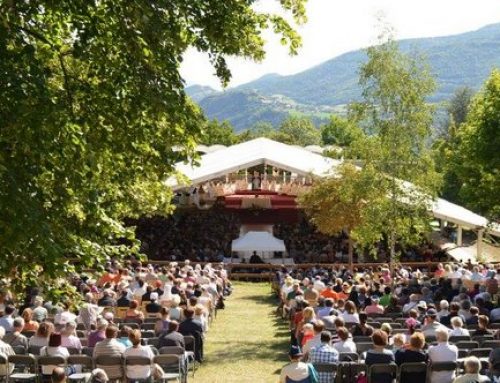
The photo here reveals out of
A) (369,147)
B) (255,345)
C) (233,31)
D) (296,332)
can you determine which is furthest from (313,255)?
(233,31)

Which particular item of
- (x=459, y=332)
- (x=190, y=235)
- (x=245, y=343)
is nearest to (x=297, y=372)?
(x=459, y=332)

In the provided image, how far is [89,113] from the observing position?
357 inches

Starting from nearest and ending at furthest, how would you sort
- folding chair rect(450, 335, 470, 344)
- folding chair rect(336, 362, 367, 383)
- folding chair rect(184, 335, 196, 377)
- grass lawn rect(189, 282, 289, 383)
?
folding chair rect(336, 362, 367, 383)
folding chair rect(450, 335, 470, 344)
folding chair rect(184, 335, 196, 377)
grass lawn rect(189, 282, 289, 383)

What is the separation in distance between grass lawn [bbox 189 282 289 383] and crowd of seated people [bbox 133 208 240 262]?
35.4ft

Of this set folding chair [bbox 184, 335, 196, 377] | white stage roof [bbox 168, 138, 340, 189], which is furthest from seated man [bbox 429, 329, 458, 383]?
white stage roof [bbox 168, 138, 340, 189]

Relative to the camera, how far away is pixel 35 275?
951 cm

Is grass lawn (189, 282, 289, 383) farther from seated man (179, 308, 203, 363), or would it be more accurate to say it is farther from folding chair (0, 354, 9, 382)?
folding chair (0, 354, 9, 382)

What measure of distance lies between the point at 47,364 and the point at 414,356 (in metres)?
5.03

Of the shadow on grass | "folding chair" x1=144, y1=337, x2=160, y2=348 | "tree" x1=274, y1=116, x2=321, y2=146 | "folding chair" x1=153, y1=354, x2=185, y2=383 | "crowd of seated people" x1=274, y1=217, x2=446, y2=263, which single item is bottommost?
the shadow on grass

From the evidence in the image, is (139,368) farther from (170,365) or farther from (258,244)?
(258,244)

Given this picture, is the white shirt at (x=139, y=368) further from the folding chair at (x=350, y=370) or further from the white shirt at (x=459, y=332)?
the white shirt at (x=459, y=332)

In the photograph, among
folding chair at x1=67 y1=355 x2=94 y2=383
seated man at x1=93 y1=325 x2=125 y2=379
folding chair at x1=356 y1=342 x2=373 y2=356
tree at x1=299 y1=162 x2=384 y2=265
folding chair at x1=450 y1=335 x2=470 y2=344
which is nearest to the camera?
folding chair at x1=67 y1=355 x2=94 y2=383

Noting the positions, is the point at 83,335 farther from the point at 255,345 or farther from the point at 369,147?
the point at 369,147

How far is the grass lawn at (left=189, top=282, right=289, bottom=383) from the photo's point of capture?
1441 cm
